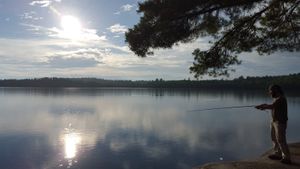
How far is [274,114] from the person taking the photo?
30.9 feet

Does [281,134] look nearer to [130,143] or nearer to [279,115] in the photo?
[279,115]

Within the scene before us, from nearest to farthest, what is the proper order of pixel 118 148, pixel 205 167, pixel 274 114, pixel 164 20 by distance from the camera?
pixel 274 114
pixel 205 167
pixel 164 20
pixel 118 148

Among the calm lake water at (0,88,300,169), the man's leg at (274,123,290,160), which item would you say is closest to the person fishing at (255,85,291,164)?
the man's leg at (274,123,290,160)

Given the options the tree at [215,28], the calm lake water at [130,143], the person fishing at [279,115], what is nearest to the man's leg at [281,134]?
the person fishing at [279,115]

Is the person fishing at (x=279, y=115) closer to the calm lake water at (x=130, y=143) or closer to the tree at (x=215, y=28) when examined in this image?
the tree at (x=215, y=28)

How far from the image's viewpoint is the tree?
1252 centimetres

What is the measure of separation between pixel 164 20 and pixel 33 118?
29.1 m

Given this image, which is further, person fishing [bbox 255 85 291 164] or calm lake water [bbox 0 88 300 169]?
calm lake water [bbox 0 88 300 169]

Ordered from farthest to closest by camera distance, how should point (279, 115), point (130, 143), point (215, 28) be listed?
1. point (130, 143)
2. point (215, 28)
3. point (279, 115)

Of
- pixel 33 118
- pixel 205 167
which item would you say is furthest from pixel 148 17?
pixel 33 118

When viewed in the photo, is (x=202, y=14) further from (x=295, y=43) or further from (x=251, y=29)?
(x=295, y=43)

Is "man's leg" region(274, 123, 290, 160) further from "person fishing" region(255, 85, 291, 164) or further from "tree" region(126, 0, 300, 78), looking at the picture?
"tree" region(126, 0, 300, 78)

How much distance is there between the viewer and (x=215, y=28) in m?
13.5

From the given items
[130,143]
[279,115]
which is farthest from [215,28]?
[130,143]
